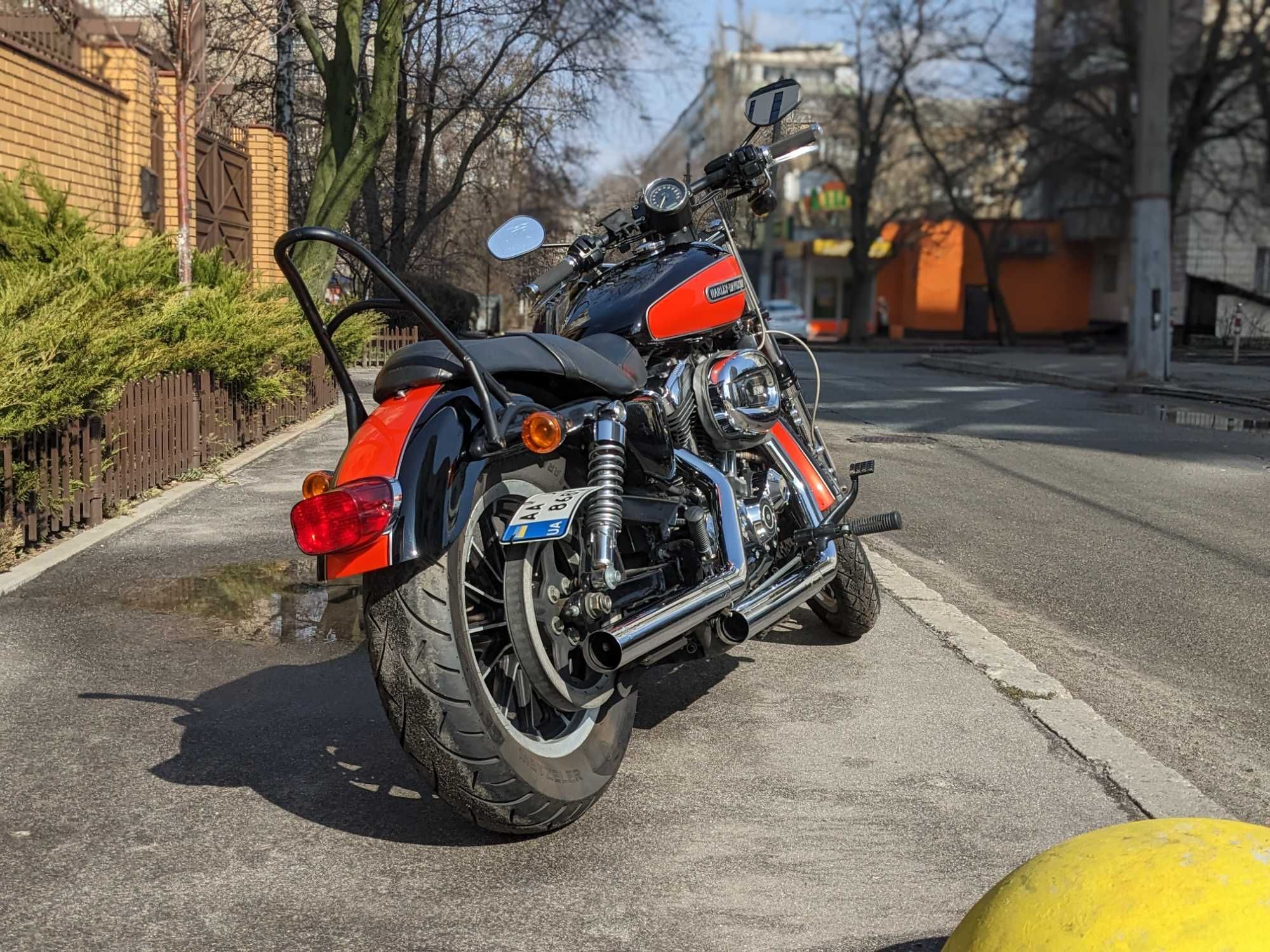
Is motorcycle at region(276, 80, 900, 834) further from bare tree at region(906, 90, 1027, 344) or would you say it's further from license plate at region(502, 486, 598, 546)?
bare tree at region(906, 90, 1027, 344)

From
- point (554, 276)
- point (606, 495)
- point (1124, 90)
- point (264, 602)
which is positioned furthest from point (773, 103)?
point (1124, 90)

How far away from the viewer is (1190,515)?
9.15 meters

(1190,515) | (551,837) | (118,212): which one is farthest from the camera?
(118,212)

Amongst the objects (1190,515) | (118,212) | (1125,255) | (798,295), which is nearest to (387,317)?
(118,212)

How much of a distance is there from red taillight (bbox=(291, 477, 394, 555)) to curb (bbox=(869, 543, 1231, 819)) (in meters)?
2.19

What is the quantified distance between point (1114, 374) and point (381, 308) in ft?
77.1

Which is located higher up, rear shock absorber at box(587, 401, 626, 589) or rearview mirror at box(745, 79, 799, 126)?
rearview mirror at box(745, 79, 799, 126)

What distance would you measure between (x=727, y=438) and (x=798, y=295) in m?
59.3

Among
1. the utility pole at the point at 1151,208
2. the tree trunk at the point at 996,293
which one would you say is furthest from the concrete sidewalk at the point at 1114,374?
the tree trunk at the point at 996,293

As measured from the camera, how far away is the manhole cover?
44.9ft

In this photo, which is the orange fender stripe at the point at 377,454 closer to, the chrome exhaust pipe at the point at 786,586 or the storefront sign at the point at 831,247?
the chrome exhaust pipe at the point at 786,586

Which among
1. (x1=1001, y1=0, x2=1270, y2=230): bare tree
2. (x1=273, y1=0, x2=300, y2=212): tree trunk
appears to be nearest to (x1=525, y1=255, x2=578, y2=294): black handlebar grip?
(x1=273, y1=0, x2=300, y2=212): tree trunk

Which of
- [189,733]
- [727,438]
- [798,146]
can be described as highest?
[798,146]

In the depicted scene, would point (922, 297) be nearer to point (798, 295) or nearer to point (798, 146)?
point (798, 295)
